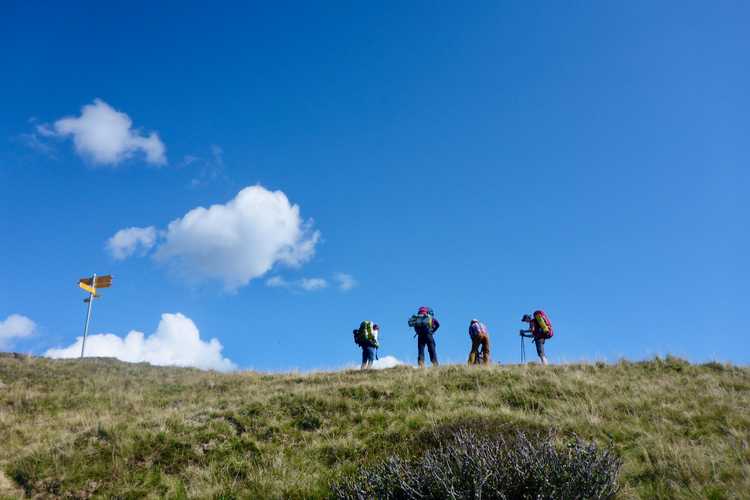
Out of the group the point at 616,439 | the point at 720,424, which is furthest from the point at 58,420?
the point at 720,424

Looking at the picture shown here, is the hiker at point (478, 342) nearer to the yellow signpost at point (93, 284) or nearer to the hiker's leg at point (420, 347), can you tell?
the hiker's leg at point (420, 347)

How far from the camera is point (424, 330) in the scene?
16734 millimetres

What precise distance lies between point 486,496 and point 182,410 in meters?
9.12

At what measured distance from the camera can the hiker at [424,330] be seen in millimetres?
16719

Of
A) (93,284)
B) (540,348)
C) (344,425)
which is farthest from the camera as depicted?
(93,284)

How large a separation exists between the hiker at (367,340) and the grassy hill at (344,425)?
1.83m

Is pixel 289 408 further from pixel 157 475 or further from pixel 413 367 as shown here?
pixel 413 367

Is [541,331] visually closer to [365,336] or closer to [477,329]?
[477,329]

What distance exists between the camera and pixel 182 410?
40.9 feet

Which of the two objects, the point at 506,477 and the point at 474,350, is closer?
the point at 506,477

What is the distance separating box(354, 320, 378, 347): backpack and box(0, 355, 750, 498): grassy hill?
→ 1845mm

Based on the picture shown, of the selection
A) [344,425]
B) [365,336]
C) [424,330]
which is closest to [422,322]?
[424,330]

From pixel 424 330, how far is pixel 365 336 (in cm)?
204

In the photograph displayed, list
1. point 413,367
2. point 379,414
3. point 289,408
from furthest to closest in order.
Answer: point 413,367 → point 289,408 → point 379,414
